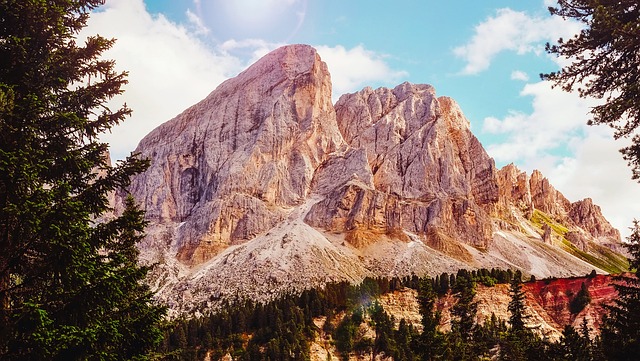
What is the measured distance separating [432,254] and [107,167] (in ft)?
623

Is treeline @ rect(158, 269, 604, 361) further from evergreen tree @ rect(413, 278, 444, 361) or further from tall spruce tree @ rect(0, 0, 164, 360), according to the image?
tall spruce tree @ rect(0, 0, 164, 360)

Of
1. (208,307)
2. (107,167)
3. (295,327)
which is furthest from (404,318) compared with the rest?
(107,167)

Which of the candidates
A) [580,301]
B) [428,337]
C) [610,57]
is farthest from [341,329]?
[610,57]

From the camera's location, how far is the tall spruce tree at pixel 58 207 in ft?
42.7

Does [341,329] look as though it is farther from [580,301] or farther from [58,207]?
[58,207]

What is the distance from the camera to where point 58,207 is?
13281mm

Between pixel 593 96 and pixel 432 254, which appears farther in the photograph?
pixel 432 254


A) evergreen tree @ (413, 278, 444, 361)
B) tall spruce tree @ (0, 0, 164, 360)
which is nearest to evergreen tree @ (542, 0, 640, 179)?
tall spruce tree @ (0, 0, 164, 360)

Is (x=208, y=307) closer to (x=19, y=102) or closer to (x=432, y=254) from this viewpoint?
(x=432, y=254)

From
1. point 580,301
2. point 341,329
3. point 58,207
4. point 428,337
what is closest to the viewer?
point 58,207

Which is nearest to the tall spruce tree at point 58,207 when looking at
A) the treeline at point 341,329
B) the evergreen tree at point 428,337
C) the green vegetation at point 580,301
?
the evergreen tree at point 428,337

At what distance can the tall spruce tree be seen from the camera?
42.7ft

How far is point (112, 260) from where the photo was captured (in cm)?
1470

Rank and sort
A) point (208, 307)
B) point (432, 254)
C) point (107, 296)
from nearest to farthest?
point (107, 296), point (208, 307), point (432, 254)
